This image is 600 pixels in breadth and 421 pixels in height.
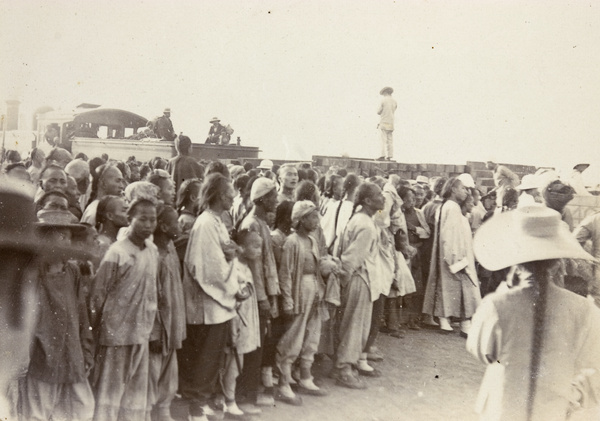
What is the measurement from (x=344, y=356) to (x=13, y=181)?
3.28m

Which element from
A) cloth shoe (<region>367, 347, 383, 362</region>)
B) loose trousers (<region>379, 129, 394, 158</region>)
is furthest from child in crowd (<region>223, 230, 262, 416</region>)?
loose trousers (<region>379, 129, 394, 158</region>)

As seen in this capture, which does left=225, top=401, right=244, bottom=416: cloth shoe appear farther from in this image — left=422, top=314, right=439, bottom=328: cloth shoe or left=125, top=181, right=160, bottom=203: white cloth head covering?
left=422, top=314, right=439, bottom=328: cloth shoe

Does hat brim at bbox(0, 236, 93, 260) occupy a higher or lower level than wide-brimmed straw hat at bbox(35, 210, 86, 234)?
lower

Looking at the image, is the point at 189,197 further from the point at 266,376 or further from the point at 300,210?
the point at 266,376

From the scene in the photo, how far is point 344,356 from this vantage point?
5051mm

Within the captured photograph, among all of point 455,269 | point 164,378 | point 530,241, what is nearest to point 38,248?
point 164,378

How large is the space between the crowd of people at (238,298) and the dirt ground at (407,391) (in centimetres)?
14

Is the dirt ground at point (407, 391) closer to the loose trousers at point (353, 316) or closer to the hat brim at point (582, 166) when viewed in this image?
the loose trousers at point (353, 316)

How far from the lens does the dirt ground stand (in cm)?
436

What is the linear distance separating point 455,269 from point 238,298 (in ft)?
11.2

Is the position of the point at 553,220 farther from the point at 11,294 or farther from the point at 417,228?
the point at 417,228

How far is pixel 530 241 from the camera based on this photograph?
2.72m

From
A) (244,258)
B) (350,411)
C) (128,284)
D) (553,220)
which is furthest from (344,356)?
(553,220)

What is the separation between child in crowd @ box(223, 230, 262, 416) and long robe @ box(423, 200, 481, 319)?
3.12 meters
